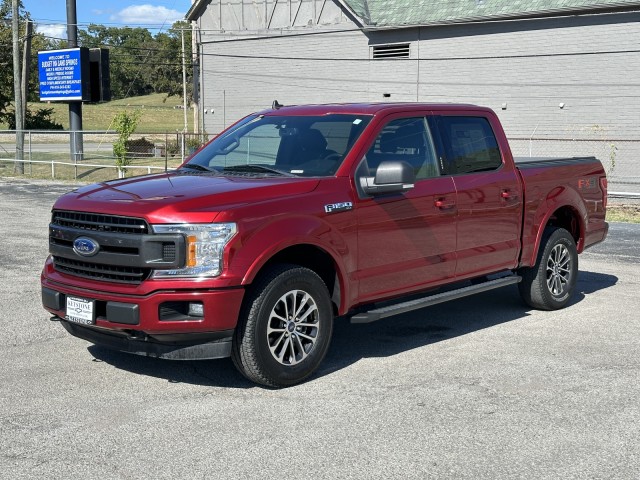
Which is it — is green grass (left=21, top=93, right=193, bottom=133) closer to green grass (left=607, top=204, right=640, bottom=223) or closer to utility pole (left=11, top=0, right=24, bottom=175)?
utility pole (left=11, top=0, right=24, bottom=175)

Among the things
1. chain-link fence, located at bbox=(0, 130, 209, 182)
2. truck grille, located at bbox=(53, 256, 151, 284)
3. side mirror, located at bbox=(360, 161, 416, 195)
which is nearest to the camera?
truck grille, located at bbox=(53, 256, 151, 284)

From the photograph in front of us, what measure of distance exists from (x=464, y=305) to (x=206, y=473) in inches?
194

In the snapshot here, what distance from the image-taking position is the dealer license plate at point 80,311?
225 inches

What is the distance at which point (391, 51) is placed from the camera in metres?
32.3

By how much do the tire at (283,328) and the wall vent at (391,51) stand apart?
26910 millimetres

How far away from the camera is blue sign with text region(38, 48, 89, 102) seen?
32531 millimetres

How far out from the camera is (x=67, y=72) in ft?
108

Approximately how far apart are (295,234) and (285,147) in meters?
1.28

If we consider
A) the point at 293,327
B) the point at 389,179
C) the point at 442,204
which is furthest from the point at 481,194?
the point at 293,327

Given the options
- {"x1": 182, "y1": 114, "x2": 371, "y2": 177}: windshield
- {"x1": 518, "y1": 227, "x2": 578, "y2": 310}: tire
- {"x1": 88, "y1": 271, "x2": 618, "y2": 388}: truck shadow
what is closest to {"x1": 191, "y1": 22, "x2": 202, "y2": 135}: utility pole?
{"x1": 88, "y1": 271, "x2": 618, "y2": 388}: truck shadow

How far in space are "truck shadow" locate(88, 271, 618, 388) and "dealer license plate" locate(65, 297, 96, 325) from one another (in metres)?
0.68

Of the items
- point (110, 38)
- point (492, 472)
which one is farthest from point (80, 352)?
point (110, 38)

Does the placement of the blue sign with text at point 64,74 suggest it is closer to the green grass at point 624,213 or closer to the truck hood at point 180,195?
the green grass at point 624,213

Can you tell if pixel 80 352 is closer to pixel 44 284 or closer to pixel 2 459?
pixel 44 284
